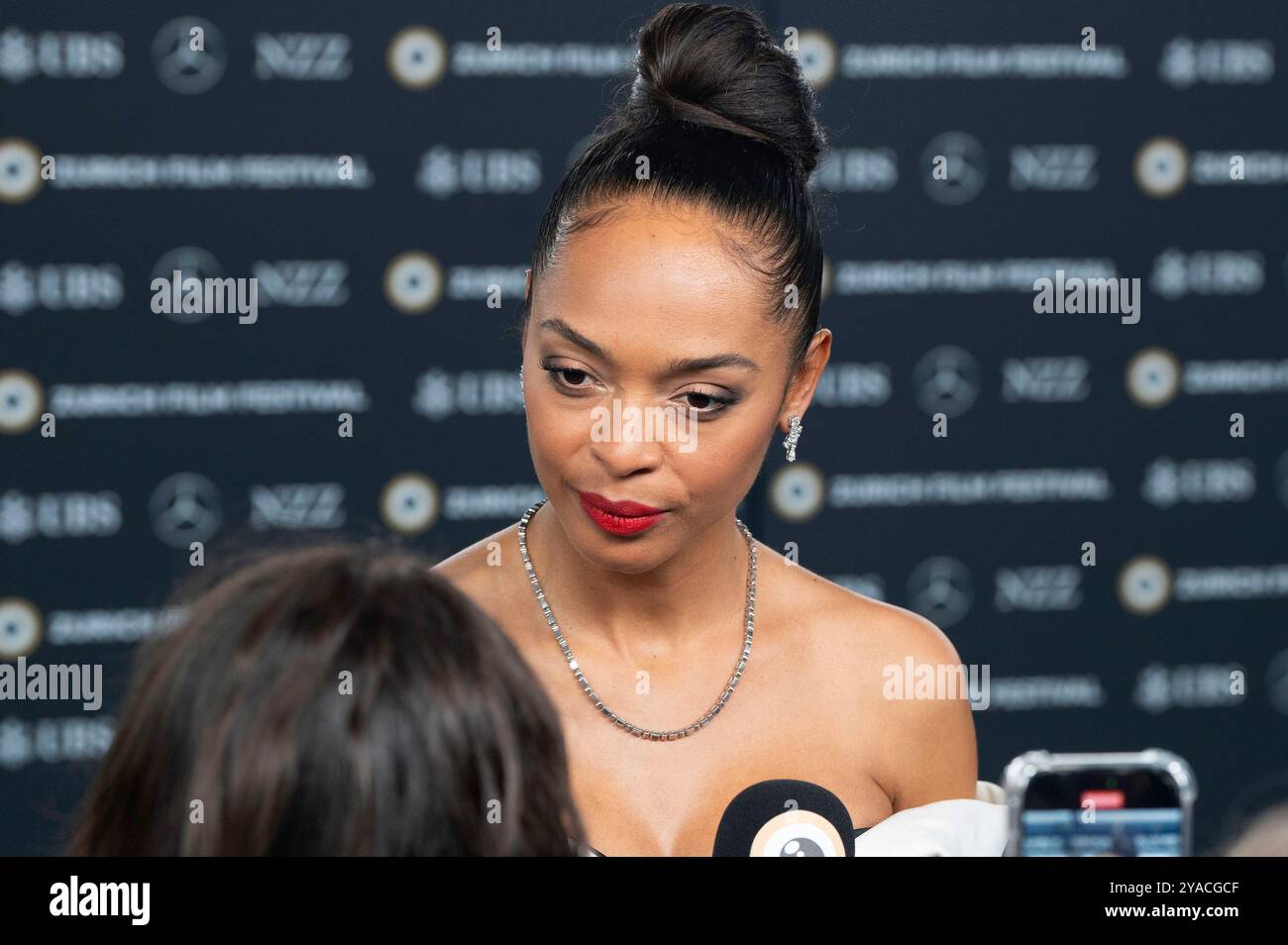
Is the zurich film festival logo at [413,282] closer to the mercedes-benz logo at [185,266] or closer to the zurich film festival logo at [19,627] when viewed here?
the mercedes-benz logo at [185,266]

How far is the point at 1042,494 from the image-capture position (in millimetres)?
2408

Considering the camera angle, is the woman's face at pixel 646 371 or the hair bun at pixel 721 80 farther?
the hair bun at pixel 721 80

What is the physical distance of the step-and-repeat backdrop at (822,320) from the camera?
2.19m

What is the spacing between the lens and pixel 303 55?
2.19m

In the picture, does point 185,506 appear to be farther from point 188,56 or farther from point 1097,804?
point 1097,804

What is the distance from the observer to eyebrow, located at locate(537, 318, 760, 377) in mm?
1442

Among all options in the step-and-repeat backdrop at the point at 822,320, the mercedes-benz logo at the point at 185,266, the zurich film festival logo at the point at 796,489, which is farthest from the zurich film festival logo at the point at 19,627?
the zurich film festival logo at the point at 796,489

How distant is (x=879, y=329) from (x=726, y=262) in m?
0.93

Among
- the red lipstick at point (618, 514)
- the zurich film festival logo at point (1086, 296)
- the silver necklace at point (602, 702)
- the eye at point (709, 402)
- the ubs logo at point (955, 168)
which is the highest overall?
the ubs logo at point (955, 168)

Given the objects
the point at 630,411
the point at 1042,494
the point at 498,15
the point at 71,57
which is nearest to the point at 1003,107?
the point at 1042,494

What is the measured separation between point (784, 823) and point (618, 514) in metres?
0.41

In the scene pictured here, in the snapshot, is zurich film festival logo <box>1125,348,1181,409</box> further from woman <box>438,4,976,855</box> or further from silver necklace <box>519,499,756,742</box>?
silver necklace <box>519,499,756,742</box>

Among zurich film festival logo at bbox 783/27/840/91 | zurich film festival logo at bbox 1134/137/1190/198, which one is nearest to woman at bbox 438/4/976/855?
zurich film festival logo at bbox 783/27/840/91

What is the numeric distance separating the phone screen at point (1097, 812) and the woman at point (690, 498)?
0.58 meters
